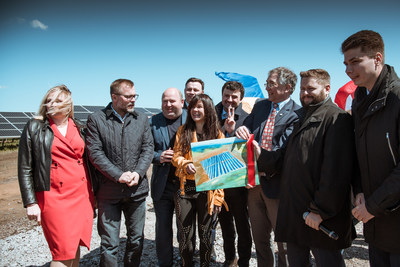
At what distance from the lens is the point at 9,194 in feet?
27.1

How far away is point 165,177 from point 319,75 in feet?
7.14

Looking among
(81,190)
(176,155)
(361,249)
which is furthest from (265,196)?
(361,249)

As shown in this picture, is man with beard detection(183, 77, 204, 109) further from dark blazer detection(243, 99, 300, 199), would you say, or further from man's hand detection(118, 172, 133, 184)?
man's hand detection(118, 172, 133, 184)

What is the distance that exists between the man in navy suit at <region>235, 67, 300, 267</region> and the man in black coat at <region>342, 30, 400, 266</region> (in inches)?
38.8

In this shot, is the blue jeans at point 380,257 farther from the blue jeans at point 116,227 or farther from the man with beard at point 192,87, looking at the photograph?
the man with beard at point 192,87

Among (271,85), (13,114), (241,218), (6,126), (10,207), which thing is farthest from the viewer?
(13,114)

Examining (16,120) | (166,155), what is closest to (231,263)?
(166,155)

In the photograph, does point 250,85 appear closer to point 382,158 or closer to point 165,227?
point 165,227

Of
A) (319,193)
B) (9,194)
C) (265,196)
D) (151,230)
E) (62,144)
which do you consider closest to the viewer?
(319,193)

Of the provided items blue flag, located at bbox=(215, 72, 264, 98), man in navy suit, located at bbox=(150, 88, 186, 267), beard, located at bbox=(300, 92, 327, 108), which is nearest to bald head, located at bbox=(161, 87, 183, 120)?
man in navy suit, located at bbox=(150, 88, 186, 267)

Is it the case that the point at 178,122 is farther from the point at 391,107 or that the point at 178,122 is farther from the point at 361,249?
the point at 361,249

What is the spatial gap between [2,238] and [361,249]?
649cm

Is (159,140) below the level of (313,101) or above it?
below

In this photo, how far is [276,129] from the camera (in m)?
3.05
